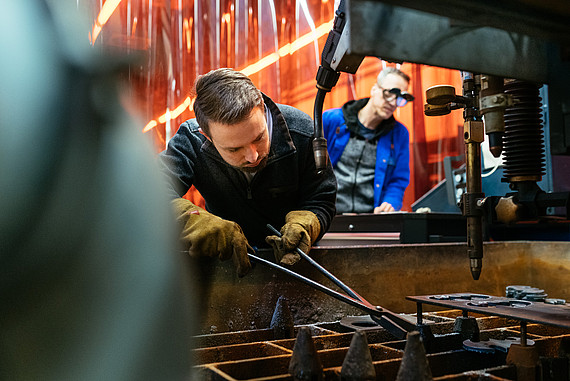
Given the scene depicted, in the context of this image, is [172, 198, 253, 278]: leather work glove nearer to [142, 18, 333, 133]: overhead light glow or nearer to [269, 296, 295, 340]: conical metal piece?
[269, 296, 295, 340]: conical metal piece

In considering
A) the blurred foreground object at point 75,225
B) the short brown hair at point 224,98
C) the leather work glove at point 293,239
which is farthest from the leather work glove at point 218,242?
the blurred foreground object at point 75,225

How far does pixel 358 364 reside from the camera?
2.67 feet

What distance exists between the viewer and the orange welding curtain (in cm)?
425

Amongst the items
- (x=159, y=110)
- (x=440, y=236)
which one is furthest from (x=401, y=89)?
(x=159, y=110)

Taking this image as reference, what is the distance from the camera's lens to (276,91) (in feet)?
17.3

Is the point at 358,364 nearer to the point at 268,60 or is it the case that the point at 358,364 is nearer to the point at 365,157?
the point at 365,157

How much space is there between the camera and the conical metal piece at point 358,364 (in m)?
0.81

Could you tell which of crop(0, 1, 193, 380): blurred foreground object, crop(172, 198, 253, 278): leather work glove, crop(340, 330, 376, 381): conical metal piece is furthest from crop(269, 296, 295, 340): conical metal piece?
crop(0, 1, 193, 380): blurred foreground object

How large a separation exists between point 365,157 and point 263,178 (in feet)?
7.00

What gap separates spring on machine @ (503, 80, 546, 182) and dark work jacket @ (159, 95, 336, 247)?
769 millimetres

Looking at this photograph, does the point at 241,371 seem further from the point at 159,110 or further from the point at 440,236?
the point at 159,110

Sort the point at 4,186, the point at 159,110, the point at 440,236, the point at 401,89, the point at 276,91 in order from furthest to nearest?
the point at 276,91, the point at 159,110, the point at 401,89, the point at 440,236, the point at 4,186

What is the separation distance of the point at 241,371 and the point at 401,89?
3153 mm

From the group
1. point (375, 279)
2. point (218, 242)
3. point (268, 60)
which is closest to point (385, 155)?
point (268, 60)
